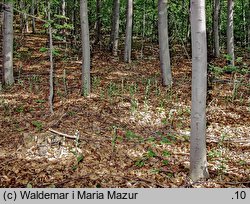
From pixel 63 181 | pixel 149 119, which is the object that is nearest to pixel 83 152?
pixel 63 181

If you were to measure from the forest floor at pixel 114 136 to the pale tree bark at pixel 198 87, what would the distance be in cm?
37

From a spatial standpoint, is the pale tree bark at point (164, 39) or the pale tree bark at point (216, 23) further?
the pale tree bark at point (216, 23)

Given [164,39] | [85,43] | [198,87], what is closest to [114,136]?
[198,87]

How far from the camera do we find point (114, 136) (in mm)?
5961

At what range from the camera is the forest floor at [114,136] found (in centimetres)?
504

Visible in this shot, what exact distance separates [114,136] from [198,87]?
2.19 m

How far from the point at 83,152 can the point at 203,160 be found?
2.33 meters

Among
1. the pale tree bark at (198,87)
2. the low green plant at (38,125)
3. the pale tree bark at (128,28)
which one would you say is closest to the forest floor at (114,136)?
the low green plant at (38,125)

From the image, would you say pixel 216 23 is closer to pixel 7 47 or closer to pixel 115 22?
pixel 115 22

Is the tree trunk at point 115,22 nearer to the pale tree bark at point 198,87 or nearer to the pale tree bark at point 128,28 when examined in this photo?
the pale tree bark at point 128,28

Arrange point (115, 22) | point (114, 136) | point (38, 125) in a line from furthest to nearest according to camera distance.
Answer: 1. point (115, 22)
2. point (38, 125)
3. point (114, 136)

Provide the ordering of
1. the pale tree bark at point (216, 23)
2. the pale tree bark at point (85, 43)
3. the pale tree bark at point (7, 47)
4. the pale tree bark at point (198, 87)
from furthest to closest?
the pale tree bark at point (216, 23) < the pale tree bark at point (7, 47) < the pale tree bark at point (85, 43) < the pale tree bark at point (198, 87)

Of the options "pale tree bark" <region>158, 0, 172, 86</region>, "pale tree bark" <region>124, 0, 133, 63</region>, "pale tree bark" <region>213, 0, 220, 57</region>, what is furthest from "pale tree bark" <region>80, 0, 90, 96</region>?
"pale tree bark" <region>213, 0, 220, 57</region>

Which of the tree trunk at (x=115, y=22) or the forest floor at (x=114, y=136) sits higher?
the tree trunk at (x=115, y=22)
